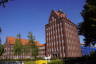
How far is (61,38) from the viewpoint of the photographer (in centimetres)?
7438

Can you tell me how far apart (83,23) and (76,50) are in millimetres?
→ 63911

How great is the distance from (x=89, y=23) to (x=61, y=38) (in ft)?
186

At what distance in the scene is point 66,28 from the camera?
248 feet

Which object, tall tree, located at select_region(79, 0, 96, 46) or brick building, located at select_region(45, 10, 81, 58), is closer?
tall tree, located at select_region(79, 0, 96, 46)

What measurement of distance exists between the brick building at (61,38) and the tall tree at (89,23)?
5161 centimetres

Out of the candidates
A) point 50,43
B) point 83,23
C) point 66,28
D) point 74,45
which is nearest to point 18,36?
point 50,43

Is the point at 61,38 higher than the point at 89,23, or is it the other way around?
the point at 61,38

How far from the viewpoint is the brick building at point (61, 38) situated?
73125 millimetres

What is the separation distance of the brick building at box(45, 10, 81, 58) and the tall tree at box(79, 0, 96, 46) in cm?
5161

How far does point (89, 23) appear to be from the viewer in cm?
1788

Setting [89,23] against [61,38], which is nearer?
[89,23]

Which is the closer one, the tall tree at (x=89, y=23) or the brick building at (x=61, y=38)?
the tall tree at (x=89, y=23)

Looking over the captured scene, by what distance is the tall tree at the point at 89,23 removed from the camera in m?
16.2

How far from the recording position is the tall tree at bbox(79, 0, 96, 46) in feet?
53.2
